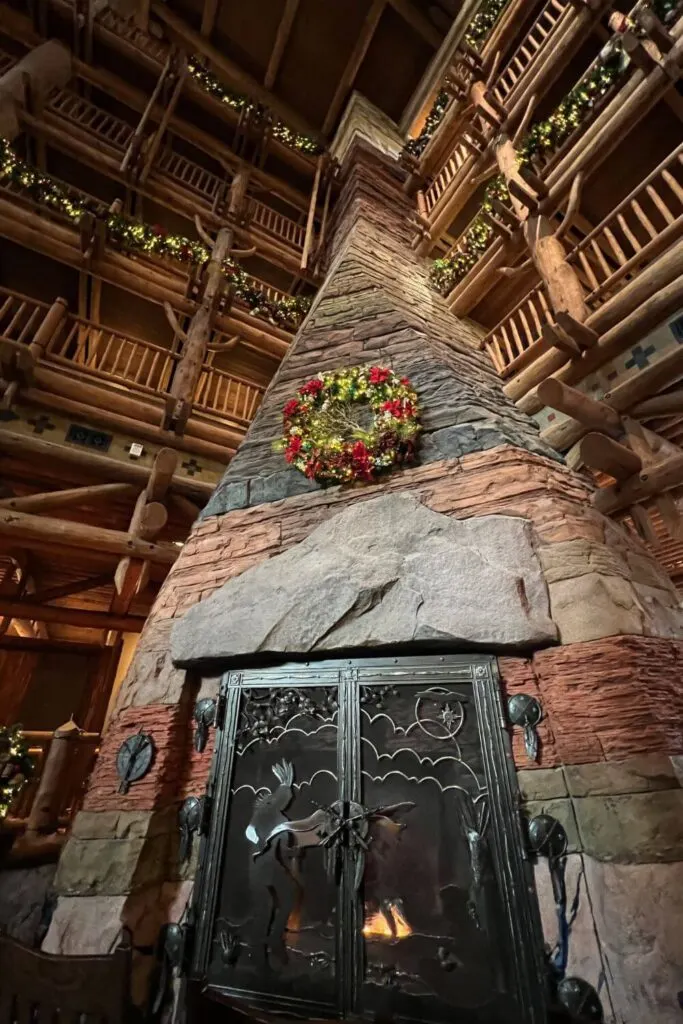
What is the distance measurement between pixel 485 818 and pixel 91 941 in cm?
204

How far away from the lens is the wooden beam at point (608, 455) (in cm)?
397

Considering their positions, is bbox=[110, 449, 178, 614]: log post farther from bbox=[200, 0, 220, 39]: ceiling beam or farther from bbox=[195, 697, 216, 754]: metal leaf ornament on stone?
bbox=[200, 0, 220, 39]: ceiling beam

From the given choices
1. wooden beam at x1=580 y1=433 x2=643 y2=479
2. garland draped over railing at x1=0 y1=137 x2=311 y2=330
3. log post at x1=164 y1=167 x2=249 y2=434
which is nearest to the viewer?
wooden beam at x1=580 y1=433 x2=643 y2=479

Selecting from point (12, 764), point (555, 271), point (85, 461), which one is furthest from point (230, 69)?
point (12, 764)

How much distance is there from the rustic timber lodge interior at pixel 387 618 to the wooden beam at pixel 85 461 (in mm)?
49

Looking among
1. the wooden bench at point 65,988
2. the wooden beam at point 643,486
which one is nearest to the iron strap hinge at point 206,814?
the wooden bench at point 65,988

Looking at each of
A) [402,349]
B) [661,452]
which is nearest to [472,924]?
[402,349]

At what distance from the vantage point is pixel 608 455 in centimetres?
402

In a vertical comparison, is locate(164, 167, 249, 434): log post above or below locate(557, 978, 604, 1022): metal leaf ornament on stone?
above

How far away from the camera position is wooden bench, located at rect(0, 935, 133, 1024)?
1778 millimetres

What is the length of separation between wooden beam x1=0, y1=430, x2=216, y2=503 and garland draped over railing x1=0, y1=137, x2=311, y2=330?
3.77 meters

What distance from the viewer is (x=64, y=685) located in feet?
29.8

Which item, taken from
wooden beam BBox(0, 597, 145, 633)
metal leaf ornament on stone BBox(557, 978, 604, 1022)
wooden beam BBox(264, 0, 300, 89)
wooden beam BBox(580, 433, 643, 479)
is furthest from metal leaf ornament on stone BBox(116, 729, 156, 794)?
wooden beam BBox(264, 0, 300, 89)

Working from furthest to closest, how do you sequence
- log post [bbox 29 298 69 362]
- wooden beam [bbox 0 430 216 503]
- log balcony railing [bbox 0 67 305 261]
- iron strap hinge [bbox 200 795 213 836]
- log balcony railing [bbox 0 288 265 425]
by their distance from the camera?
log balcony railing [bbox 0 67 305 261] < log balcony railing [bbox 0 288 265 425] < log post [bbox 29 298 69 362] < wooden beam [bbox 0 430 216 503] < iron strap hinge [bbox 200 795 213 836]
